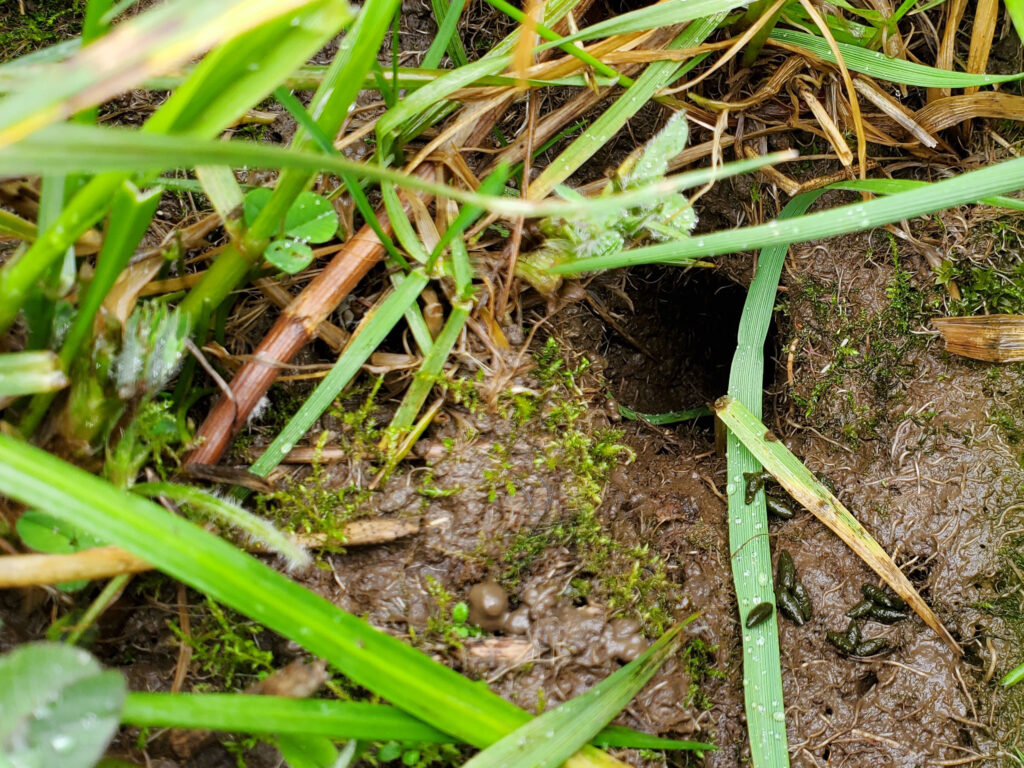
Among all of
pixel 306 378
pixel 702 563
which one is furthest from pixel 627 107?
pixel 702 563

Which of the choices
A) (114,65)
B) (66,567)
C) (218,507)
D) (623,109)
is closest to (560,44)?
(623,109)

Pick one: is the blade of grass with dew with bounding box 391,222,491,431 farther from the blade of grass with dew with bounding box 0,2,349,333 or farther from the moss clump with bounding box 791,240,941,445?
the moss clump with bounding box 791,240,941,445

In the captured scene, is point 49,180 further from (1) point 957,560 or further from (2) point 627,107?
(1) point 957,560

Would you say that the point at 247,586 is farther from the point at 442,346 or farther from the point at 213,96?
the point at 213,96

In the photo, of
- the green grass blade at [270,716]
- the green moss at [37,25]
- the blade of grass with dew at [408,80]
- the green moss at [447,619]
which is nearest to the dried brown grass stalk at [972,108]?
the blade of grass with dew at [408,80]

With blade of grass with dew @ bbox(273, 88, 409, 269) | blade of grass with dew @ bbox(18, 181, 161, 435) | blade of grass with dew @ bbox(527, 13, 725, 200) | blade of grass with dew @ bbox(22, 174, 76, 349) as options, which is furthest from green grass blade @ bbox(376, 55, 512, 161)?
blade of grass with dew @ bbox(22, 174, 76, 349)

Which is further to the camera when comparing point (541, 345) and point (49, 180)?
point (541, 345)
